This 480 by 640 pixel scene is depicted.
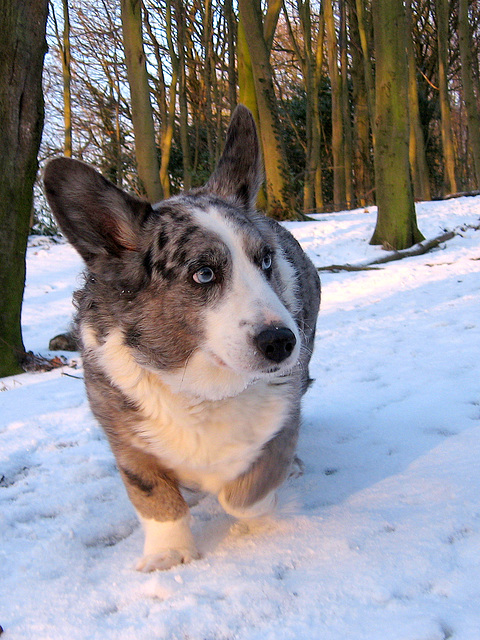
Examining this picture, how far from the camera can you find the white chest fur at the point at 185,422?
2625 millimetres

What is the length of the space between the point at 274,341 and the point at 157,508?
103 cm

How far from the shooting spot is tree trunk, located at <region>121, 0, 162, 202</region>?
12.1 meters

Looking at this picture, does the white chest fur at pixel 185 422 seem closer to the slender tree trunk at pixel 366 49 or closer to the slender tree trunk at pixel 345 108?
the slender tree trunk at pixel 366 49

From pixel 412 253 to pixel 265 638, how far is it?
9424mm

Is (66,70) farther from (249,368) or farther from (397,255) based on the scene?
(249,368)

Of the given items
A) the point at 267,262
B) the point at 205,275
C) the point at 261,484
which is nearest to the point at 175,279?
the point at 205,275

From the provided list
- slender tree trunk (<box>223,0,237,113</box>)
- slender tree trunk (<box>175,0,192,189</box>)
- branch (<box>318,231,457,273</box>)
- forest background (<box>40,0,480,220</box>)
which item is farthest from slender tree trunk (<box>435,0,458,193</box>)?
branch (<box>318,231,457,273</box>)

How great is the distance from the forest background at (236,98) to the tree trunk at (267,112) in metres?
0.03

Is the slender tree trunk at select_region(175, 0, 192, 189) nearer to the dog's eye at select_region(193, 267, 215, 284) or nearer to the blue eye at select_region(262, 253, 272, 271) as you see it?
the blue eye at select_region(262, 253, 272, 271)

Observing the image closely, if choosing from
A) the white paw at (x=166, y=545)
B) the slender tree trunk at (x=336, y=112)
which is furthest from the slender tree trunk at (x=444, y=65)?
the white paw at (x=166, y=545)

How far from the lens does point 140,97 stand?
1224 cm

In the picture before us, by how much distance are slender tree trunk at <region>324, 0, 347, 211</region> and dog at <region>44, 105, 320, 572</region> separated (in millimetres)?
17155

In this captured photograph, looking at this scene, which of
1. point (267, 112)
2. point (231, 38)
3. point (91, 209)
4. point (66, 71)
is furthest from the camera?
point (231, 38)

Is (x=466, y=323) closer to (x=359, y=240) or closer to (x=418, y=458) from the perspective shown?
(x=418, y=458)
